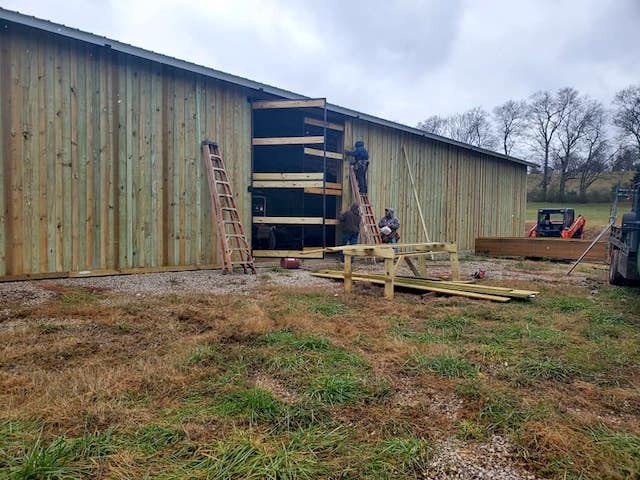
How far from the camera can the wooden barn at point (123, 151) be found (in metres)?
6.57

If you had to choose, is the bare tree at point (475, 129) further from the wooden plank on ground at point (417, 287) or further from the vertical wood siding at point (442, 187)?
the wooden plank on ground at point (417, 287)

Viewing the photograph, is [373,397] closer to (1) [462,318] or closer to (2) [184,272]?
(1) [462,318]

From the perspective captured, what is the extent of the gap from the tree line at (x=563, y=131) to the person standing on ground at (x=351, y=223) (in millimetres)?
33921

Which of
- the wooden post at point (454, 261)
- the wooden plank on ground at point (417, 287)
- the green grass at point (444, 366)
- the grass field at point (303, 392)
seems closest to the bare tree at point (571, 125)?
the wooden post at point (454, 261)

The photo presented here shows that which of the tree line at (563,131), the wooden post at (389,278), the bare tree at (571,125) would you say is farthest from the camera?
the bare tree at (571,125)

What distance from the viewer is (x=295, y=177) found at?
9875 millimetres

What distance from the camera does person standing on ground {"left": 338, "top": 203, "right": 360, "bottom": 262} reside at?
417 inches

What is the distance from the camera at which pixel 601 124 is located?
40.6 metres

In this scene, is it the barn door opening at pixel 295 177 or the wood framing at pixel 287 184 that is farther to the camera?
the barn door opening at pixel 295 177

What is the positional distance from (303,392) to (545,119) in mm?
48181

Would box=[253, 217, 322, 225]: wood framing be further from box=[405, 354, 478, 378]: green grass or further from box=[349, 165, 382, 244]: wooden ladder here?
box=[405, 354, 478, 378]: green grass

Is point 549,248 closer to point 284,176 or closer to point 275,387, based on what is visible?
point 284,176

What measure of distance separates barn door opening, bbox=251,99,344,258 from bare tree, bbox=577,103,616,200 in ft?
116

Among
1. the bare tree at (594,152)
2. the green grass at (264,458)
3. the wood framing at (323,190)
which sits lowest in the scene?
the green grass at (264,458)
